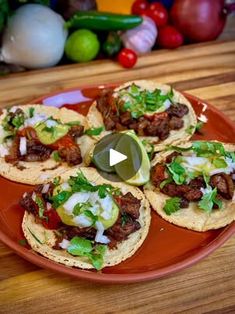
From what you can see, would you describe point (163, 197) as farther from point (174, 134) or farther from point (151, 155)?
point (174, 134)

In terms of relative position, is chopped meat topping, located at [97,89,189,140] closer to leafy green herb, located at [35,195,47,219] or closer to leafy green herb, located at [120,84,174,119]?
leafy green herb, located at [120,84,174,119]

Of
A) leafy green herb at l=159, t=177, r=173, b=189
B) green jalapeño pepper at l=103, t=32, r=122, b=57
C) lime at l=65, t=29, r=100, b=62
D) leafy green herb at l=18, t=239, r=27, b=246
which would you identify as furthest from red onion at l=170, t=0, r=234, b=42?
leafy green herb at l=18, t=239, r=27, b=246

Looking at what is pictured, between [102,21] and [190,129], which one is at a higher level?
[102,21]

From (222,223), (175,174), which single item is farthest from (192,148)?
(222,223)

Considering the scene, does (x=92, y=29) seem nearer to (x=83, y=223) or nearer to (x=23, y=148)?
(x=23, y=148)

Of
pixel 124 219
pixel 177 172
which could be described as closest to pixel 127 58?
pixel 177 172

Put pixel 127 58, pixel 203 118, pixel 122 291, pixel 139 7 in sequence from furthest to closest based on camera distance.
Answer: pixel 139 7 → pixel 127 58 → pixel 203 118 → pixel 122 291

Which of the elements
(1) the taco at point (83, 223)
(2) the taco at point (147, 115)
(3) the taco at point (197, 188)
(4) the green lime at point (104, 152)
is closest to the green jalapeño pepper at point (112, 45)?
(2) the taco at point (147, 115)
